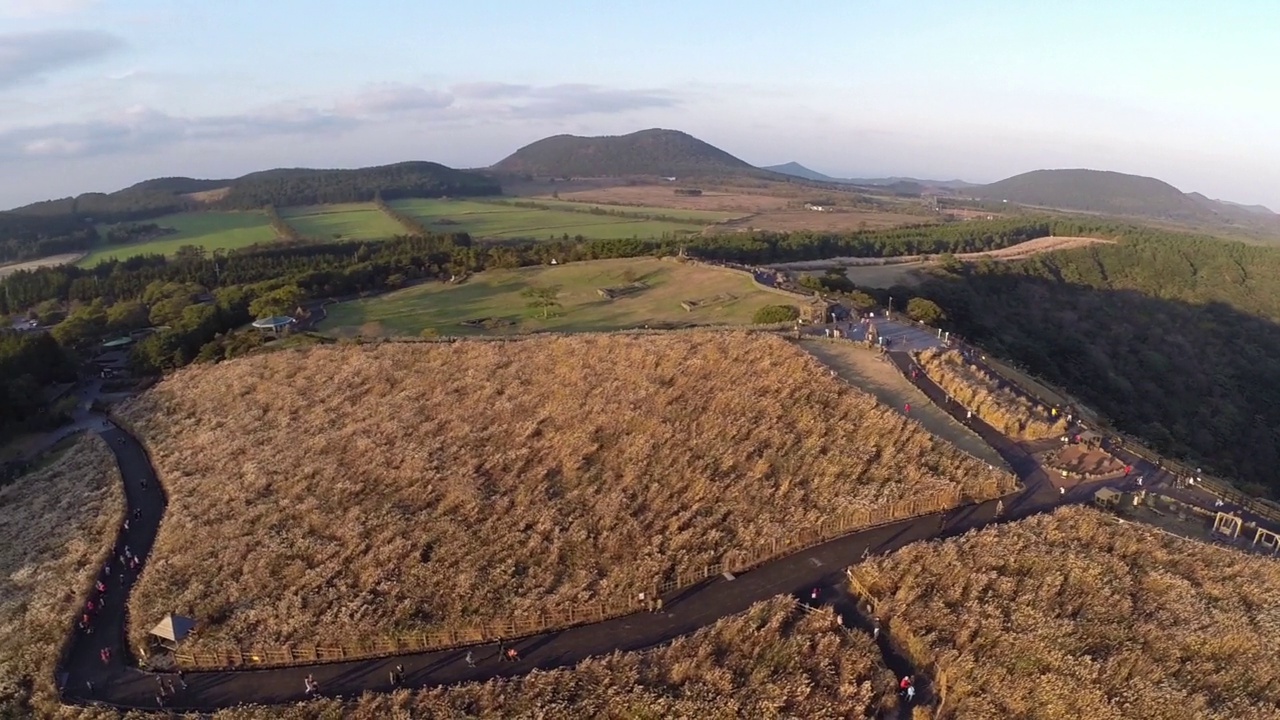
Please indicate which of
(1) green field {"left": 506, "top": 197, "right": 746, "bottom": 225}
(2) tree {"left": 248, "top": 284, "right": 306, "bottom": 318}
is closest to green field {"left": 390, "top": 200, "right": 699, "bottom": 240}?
(1) green field {"left": 506, "top": 197, "right": 746, "bottom": 225}

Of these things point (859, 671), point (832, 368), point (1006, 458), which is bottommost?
point (859, 671)

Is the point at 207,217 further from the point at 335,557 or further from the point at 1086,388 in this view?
the point at 1086,388

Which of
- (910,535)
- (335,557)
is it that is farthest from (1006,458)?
(335,557)

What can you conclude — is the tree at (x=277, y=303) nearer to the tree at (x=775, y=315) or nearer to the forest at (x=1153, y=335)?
the tree at (x=775, y=315)

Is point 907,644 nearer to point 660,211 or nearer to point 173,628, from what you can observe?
point 173,628

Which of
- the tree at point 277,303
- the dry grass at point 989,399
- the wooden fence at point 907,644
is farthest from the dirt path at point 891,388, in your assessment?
the tree at point 277,303

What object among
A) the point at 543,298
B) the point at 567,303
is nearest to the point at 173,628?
the point at 543,298

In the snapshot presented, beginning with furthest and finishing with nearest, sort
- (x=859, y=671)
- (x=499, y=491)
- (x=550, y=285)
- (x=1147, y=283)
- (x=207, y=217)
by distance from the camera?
(x=207, y=217), (x=1147, y=283), (x=550, y=285), (x=499, y=491), (x=859, y=671)
